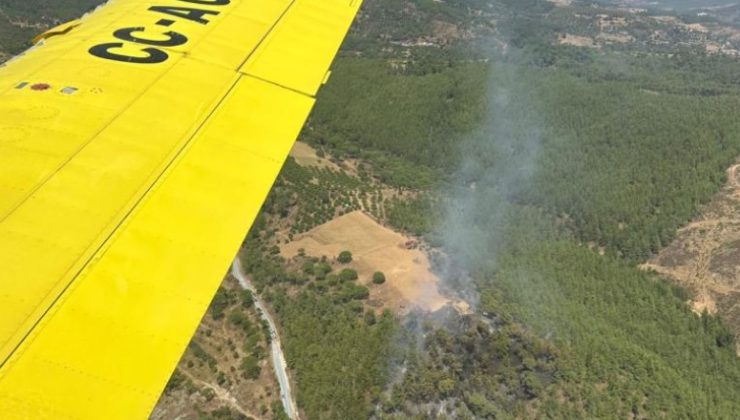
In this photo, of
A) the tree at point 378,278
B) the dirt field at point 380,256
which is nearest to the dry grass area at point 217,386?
the tree at point 378,278

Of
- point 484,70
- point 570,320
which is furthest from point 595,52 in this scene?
point 570,320

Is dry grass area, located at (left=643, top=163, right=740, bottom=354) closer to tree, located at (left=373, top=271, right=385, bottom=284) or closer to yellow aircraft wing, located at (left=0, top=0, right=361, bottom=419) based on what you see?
tree, located at (left=373, top=271, right=385, bottom=284)

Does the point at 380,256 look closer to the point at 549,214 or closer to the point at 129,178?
the point at 549,214

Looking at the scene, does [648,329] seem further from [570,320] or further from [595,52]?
[595,52]

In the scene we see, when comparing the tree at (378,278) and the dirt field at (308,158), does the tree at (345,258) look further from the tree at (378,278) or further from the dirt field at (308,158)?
the dirt field at (308,158)

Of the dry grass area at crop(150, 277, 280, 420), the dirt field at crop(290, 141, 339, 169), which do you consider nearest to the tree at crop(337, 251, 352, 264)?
the dry grass area at crop(150, 277, 280, 420)

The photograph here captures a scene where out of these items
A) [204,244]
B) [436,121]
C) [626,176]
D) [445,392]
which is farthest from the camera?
[436,121]
